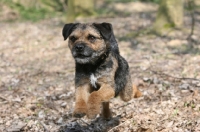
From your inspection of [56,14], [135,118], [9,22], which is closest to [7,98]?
[135,118]

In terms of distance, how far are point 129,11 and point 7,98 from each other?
17.0 meters

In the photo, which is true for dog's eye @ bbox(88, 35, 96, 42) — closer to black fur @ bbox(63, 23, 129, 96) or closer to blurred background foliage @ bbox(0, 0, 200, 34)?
black fur @ bbox(63, 23, 129, 96)

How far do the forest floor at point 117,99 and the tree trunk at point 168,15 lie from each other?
444 mm

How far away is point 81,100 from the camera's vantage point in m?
5.86

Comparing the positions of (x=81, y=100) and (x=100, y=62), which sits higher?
(x=100, y=62)

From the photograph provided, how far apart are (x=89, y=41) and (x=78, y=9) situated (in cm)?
1397

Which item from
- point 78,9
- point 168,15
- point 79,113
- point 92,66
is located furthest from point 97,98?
point 78,9

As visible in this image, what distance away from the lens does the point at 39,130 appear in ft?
22.3

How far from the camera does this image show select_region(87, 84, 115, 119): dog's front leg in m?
5.58

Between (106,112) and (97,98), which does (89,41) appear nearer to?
(97,98)

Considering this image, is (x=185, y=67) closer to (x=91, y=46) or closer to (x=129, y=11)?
(x=91, y=46)

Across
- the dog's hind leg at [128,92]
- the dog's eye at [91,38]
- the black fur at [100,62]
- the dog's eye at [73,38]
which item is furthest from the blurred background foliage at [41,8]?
the dog's eye at [91,38]

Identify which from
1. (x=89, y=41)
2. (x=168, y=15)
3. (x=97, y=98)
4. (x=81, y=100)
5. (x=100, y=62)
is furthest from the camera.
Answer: (x=168, y=15)

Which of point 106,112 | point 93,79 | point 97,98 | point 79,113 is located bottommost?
point 106,112
